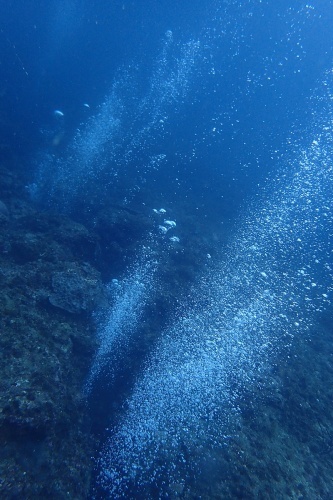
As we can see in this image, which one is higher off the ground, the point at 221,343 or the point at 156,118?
the point at 156,118

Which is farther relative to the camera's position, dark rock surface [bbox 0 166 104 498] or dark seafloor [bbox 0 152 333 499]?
dark seafloor [bbox 0 152 333 499]

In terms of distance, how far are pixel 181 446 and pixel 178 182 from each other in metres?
14.7

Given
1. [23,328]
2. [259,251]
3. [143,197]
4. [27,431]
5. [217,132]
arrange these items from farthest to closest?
1. [217,132]
2. [143,197]
3. [259,251]
4. [23,328]
5. [27,431]

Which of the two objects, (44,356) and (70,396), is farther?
(70,396)

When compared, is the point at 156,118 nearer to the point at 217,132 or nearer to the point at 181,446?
the point at 217,132

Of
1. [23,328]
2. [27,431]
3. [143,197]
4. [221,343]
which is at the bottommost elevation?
[27,431]

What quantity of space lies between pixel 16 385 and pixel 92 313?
2.61 metres

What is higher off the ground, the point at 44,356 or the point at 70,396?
the point at 44,356

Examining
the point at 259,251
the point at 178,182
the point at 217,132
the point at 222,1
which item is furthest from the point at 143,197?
the point at 222,1

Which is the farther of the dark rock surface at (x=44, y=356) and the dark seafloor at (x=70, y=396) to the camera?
the dark seafloor at (x=70, y=396)

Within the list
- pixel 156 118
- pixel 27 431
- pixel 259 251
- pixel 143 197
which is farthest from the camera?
pixel 156 118

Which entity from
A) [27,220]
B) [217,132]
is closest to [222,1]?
[217,132]

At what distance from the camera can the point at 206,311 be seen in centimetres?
780

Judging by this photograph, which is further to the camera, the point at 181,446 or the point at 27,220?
the point at 27,220
